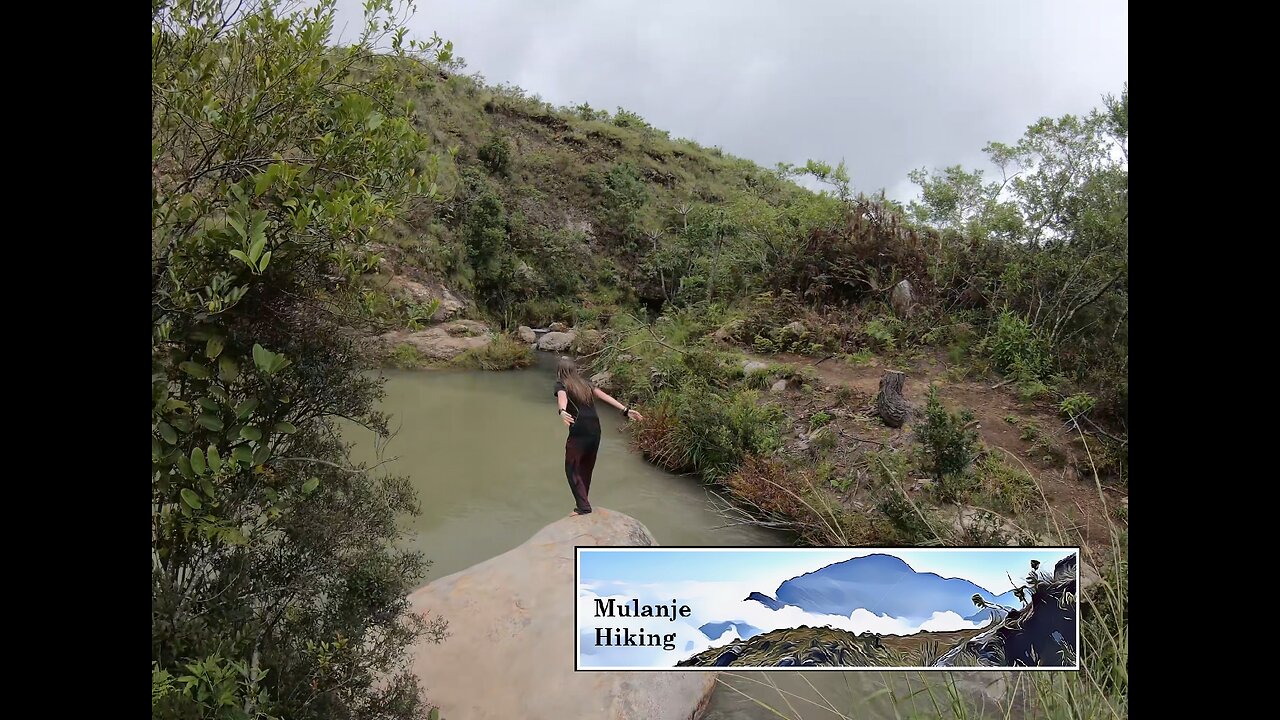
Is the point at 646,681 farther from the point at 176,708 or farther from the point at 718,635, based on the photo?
the point at 176,708

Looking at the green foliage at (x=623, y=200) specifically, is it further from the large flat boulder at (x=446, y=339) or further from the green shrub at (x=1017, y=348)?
the green shrub at (x=1017, y=348)

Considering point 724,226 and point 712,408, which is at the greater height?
point 724,226

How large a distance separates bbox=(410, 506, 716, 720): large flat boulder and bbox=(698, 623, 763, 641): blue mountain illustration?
7.4 inches

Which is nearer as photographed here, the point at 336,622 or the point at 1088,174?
the point at 336,622

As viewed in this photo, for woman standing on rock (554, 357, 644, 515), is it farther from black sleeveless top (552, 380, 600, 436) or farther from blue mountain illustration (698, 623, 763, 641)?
blue mountain illustration (698, 623, 763, 641)

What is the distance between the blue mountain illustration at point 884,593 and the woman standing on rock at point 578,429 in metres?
0.90

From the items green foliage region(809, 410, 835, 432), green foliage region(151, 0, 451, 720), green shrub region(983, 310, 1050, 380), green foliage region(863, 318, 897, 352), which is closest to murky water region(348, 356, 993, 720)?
green foliage region(151, 0, 451, 720)

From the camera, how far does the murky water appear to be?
2.73 metres
